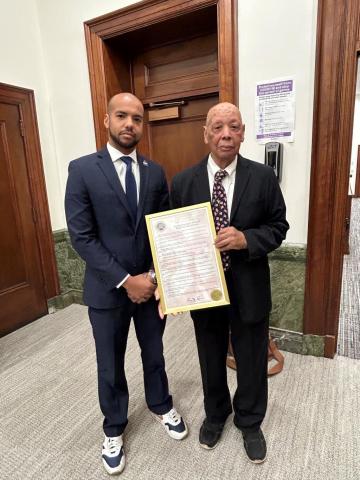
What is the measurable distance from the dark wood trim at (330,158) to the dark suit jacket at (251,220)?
2.67ft

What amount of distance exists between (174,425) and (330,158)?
1.69m

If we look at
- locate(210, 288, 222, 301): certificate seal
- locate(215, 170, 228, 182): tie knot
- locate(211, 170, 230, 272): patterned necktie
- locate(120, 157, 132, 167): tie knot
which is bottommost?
locate(210, 288, 222, 301): certificate seal

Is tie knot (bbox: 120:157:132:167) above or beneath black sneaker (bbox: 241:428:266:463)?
above

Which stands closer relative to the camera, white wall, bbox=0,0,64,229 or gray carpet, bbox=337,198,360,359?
gray carpet, bbox=337,198,360,359

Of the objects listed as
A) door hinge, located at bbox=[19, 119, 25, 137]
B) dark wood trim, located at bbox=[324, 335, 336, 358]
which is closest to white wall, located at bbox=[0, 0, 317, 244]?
door hinge, located at bbox=[19, 119, 25, 137]

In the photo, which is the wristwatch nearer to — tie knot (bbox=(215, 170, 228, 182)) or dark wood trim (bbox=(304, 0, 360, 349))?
tie knot (bbox=(215, 170, 228, 182))

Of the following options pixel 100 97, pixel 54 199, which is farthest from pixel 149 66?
pixel 54 199

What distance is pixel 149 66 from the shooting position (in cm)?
272

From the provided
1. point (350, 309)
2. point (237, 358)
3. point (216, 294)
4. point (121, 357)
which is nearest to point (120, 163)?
point (216, 294)

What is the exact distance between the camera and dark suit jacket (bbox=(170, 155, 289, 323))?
4.00 ft

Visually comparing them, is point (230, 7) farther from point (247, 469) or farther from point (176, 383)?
point (247, 469)

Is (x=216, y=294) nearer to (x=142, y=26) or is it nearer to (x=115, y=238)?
(x=115, y=238)

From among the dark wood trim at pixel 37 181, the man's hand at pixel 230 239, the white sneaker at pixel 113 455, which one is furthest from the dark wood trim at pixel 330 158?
the dark wood trim at pixel 37 181

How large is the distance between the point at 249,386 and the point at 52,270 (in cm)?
230
